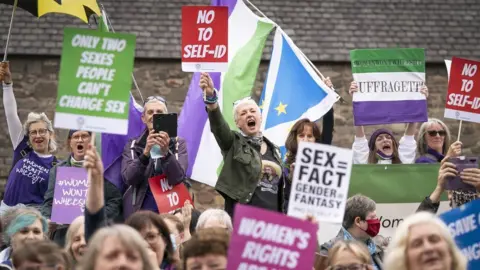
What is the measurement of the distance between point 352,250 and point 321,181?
773mm

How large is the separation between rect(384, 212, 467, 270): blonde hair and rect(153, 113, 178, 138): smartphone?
3.01m

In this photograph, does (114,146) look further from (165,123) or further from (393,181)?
(393,181)

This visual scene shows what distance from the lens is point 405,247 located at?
309 inches

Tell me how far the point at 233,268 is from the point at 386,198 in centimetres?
476

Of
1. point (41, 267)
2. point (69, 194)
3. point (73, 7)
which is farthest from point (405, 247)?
point (73, 7)

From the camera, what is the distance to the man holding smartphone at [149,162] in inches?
414

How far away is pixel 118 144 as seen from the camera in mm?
12336

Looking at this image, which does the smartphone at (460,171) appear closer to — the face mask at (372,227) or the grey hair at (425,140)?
the face mask at (372,227)

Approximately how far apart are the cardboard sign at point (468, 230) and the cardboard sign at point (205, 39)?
297 centimetres

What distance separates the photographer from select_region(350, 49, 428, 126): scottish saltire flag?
1240 centimetres

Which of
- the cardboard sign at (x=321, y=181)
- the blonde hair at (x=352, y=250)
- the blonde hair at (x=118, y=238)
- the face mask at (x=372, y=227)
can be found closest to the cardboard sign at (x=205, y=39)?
the face mask at (x=372, y=227)

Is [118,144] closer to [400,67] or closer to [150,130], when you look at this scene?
[150,130]

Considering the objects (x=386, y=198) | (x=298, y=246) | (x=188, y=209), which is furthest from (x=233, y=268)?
(x=386, y=198)

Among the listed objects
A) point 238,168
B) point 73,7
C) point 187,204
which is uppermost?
point 73,7
